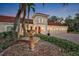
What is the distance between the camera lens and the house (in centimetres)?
295

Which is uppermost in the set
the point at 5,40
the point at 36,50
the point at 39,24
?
the point at 39,24

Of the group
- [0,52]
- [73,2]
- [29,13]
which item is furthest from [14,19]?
[73,2]

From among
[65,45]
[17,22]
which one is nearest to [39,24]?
[17,22]

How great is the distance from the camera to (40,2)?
2941 mm

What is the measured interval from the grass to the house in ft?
0.22

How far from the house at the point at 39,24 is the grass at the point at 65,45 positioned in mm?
68

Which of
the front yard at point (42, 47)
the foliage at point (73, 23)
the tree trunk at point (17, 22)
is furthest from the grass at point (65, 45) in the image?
the tree trunk at point (17, 22)

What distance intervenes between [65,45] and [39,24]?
1.07 ft

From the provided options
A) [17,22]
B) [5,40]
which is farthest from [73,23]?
[5,40]

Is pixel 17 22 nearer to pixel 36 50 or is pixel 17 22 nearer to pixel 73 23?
pixel 36 50

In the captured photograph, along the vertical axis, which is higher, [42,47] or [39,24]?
[39,24]

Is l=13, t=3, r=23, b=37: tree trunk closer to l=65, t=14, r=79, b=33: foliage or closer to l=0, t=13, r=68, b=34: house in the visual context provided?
l=0, t=13, r=68, b=34: house

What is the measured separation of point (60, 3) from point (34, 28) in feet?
1.15

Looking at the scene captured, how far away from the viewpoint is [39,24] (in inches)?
117
